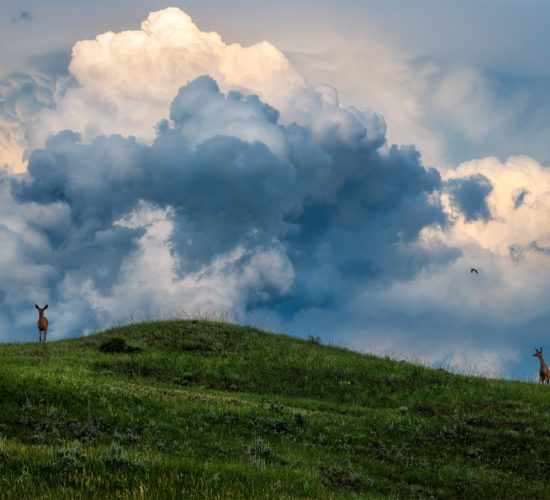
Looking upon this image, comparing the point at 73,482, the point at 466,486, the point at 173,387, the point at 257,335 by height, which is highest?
the point at 257,335

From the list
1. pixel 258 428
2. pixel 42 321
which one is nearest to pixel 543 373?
pixel 258 428

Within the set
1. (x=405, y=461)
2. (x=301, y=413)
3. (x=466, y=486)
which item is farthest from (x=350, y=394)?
(x=466, y=486)

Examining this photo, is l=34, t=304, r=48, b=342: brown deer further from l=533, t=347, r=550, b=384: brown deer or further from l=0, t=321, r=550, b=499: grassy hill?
l=533, t=347, r=550, b=384: brown deer

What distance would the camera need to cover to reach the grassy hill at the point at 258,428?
12172 millimetres

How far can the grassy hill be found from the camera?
1217 centimetres

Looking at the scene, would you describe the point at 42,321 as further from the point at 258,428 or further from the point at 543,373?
the point at 543,373

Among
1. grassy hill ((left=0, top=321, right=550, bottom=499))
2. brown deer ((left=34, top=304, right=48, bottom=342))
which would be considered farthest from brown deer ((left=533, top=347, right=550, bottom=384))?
brown deer ((left=34, top=304, right=48, bottom=342))

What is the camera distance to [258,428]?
19.9 metres

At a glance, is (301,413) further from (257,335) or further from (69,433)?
(257,335)

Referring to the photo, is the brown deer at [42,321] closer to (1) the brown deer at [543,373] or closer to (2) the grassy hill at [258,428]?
(2) the grassy hill at [258,428]

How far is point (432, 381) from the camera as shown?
31938mm

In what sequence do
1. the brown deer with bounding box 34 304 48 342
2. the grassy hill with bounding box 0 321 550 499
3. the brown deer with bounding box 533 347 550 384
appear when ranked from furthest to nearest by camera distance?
the brown deer with bounding box 34 304 48 342
the brown deer with bounding box 533 347 550 384
the grassy hill with bounding box 0 321 550 499

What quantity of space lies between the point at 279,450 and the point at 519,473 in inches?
353

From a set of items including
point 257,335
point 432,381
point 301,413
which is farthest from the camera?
point 257,335
